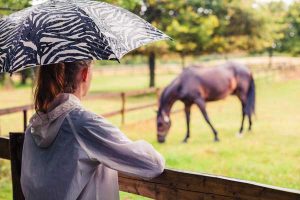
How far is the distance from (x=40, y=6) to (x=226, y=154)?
6.69 meters

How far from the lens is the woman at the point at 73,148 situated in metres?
1.69

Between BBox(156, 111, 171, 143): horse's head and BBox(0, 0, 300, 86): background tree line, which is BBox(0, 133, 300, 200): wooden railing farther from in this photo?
BBox(0, 0, 300, 86): background tree line

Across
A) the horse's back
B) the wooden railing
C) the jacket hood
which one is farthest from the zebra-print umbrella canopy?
the horse's back

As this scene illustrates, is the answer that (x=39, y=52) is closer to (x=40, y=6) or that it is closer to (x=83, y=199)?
(x=40, y=6)

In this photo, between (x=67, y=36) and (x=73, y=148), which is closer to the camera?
(x=73, y=148)

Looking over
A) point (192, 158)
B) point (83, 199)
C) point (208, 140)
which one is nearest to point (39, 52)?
point (83, 199)

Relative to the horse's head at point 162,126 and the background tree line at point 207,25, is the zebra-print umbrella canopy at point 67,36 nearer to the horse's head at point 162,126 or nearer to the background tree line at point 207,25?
the horse's head at point 162,126

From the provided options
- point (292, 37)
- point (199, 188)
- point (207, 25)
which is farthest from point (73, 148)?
point (292, 37)

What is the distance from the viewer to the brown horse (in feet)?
34.6

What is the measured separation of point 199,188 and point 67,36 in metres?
0.88

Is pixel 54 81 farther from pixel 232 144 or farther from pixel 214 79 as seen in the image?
pixel 214 79

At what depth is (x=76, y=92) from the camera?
1835mm

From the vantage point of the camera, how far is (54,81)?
1.80m

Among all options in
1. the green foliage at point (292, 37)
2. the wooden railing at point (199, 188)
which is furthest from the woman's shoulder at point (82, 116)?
the green foliage at point (292, 37)
